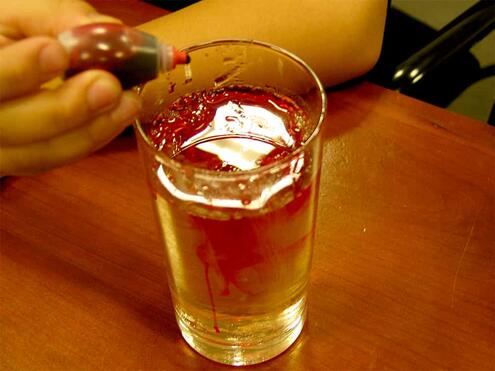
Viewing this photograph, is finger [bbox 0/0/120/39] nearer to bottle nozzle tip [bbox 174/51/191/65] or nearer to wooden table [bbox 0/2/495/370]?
bottle nozzle tip [bbox 174/51/191/65]

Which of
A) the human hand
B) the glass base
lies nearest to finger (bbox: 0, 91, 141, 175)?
the human hand

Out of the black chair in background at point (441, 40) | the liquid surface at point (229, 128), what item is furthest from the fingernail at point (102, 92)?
the black chair in background at point (441, 40)

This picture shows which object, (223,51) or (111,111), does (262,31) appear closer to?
(223,51)

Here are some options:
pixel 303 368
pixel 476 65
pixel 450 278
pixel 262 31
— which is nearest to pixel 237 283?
pixel 303 368

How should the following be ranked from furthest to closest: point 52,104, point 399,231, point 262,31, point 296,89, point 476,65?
point 476,65
point 262,31
point 399,231
point 296,89
point 52,104

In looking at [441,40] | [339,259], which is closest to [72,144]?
[339,259]

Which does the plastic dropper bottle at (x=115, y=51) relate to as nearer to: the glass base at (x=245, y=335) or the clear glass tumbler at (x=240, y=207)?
the clear glass tumbler at (x=240, y=207)
